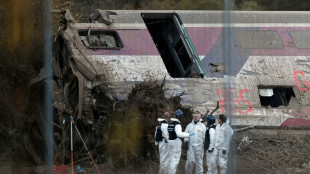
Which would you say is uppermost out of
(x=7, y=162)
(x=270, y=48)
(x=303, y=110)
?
(x=270, y=48)

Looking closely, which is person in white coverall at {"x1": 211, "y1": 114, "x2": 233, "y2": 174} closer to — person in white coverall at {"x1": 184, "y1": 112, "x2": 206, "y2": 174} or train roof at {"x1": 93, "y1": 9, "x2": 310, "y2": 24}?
person in white coverall at {"x1": 184, "y1": 112, "x2": 206, "y2": 174}

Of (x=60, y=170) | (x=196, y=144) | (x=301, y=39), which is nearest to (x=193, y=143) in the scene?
(x=196, y=144)

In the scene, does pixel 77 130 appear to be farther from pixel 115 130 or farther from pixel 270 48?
pixel 270 48

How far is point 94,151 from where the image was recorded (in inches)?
614

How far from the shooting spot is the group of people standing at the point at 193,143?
1362 centimetres

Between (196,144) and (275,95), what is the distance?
134 inches

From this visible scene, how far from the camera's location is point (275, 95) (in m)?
16.8

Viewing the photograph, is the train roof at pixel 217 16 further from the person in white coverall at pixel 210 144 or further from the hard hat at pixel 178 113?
the person in white coverall at pixel 210 144

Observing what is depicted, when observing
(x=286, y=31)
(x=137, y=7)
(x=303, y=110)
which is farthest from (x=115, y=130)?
(x=137, y=7)

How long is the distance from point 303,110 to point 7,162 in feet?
20.9

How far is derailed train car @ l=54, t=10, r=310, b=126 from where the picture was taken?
15570 mm

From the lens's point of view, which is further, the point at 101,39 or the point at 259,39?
the point at 259,39

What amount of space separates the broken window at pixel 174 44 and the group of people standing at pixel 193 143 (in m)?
2.57

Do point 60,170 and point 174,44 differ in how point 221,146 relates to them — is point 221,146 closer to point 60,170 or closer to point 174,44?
point 60,170
